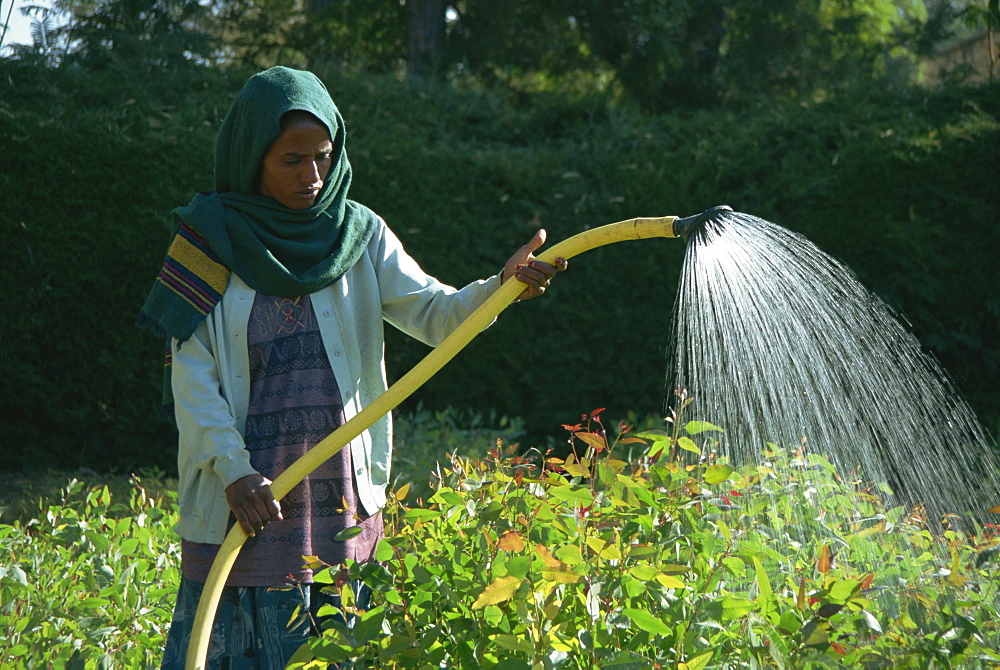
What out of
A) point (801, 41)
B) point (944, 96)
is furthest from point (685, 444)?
point (801, 41)

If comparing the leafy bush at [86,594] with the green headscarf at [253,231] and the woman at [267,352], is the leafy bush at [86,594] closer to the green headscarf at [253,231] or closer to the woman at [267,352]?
the woman at [267,352]

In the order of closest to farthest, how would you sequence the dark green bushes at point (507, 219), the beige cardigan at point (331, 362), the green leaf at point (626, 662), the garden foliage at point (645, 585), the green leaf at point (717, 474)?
the green leaf at point (626, 662)
the garden foliage at point (645, 585)
the green leaf at point (717, 474)
the beige cardigan at point (331, 362)
the dark green bushes at point (507, 219)

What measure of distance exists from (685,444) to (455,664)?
2.18ft

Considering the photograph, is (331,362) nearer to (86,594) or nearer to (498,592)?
(498,592)

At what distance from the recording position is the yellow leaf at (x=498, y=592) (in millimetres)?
1548

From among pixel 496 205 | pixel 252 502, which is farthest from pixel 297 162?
pixel 496 205

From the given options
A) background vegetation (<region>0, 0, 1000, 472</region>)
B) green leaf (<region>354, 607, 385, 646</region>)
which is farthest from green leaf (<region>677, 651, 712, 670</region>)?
background vegetation (<region>0, 0, 1000, 472</region>)

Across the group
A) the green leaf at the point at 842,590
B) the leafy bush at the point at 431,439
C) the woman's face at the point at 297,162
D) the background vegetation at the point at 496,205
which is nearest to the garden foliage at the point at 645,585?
the green leaf at the point at 842,590

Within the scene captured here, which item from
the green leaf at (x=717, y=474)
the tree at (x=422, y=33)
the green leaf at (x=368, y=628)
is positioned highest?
the tree at (x=422, y=33)

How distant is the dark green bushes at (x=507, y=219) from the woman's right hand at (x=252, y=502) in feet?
12.1

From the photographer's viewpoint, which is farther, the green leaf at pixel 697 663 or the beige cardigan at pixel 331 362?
the beige cardigan at pixel 331 362

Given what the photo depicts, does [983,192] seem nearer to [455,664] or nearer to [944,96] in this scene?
[944,96]

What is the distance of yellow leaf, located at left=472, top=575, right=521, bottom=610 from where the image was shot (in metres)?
1.55

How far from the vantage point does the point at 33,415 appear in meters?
5.41
